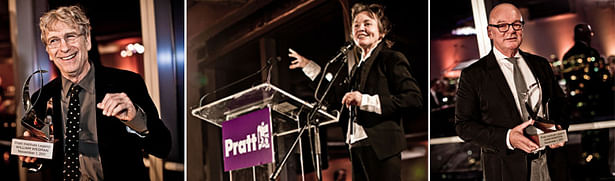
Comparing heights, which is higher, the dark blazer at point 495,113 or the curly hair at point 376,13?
the curly hair at point 376,13

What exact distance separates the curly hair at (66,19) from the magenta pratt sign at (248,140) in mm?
1133

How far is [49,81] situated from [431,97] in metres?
2.48

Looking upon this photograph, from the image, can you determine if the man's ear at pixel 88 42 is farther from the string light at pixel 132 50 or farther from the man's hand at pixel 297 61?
the man's hand at pixel 297 61

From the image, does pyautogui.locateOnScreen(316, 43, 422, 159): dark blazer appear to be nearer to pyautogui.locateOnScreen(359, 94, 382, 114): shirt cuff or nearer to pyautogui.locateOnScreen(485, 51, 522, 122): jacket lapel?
pyautogui.locateOnScreen(359, 94, 382, 114): shirt cuff

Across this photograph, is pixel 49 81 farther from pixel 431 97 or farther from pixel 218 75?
pixel 431 97

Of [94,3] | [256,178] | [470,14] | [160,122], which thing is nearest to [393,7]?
[470,14]

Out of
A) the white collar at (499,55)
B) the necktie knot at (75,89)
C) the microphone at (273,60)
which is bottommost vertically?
the necktie knot at (75,89)

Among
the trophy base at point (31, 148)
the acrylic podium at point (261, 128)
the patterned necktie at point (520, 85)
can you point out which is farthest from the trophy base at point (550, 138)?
the trophy base at point (31, 148)

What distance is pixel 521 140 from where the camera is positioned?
385cm

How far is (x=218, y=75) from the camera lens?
446 centimetres

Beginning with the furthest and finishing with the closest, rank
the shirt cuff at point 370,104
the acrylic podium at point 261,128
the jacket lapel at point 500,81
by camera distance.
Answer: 1. the acrylic podium at point 261,128
2. the shirt cuff at point 370,104
3. the jacket lapel at point 500,81

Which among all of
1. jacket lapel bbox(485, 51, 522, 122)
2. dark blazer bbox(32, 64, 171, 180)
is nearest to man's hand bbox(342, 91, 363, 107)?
jacket lapel bbox(485, 51, 522, 122)

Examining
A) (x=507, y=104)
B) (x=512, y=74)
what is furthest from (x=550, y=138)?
(x=512, y=74)

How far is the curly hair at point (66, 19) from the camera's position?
14.6 feet
